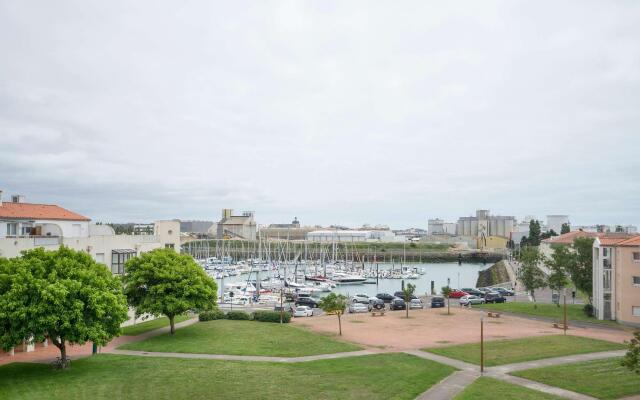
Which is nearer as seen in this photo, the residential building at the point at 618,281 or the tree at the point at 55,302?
the tree at the point at 55,302

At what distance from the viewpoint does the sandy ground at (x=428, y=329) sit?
147ft

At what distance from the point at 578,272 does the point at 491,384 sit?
3941 centimetres

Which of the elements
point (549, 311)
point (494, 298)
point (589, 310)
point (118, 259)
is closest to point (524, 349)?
point (589, 310)

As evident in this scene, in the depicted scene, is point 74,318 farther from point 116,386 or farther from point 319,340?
point 319,340

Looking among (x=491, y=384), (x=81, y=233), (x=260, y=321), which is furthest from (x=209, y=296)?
(x=491, y=384)

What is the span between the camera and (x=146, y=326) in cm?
5172

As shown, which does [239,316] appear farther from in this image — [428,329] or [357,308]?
[428,329]

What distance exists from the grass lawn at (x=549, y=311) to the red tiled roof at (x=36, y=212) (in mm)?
51602

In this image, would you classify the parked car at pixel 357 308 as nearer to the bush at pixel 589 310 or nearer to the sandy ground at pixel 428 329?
the sandy ground at pixel 428 329

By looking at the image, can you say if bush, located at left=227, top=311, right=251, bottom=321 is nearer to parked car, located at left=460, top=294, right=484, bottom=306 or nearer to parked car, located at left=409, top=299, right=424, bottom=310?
parked car, located at left=409, top=299, right=424, bottom=310

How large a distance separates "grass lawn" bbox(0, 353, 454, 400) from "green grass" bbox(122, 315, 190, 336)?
10673 millimetres

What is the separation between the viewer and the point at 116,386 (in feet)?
97.8

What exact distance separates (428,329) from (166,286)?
25.9m

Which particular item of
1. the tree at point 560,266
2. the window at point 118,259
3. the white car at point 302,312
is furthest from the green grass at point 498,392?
the window at point 118,259
